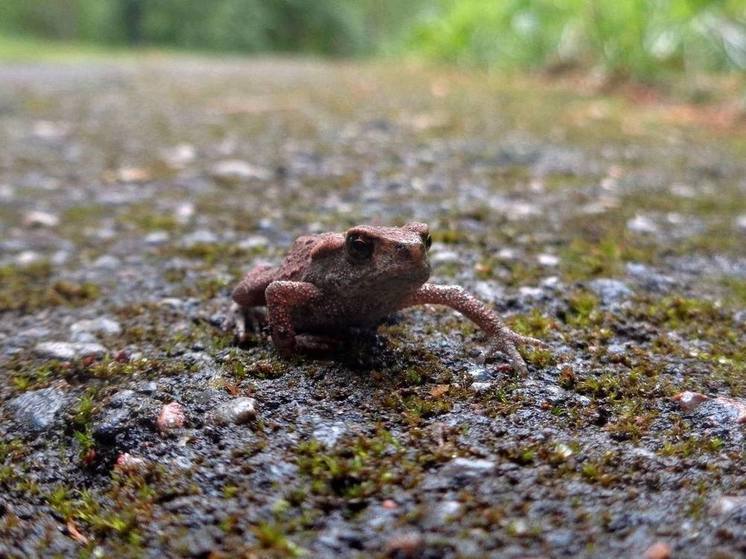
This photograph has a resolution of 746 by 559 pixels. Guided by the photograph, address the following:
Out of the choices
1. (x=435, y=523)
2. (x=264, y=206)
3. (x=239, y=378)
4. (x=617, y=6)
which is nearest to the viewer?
(x=435, y=523)

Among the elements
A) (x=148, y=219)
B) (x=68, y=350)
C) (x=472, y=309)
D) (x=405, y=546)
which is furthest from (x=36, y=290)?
(x=405, y=546)

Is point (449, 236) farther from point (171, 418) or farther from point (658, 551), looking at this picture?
point (658, 551)

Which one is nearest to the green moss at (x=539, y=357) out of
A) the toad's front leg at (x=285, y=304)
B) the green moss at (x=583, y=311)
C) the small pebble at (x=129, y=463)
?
the green moss at (x=583, y=311)

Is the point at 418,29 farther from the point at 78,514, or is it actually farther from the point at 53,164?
the point at 78,514

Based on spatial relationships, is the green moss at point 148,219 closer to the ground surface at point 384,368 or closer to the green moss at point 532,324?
the ground surface at point 384,368

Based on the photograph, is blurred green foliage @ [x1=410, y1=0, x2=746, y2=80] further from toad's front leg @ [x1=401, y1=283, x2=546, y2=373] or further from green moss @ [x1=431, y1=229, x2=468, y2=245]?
toad's front leg @ [x1=401, y1=283, x2=546, y2=373]

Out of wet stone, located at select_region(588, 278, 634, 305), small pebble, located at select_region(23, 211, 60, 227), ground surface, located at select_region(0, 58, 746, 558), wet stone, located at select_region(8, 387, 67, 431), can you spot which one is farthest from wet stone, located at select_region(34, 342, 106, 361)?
wet stone, located at select_region(588, 278, 634, 305)

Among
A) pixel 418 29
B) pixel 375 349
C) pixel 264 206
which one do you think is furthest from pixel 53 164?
pixel 418 29
